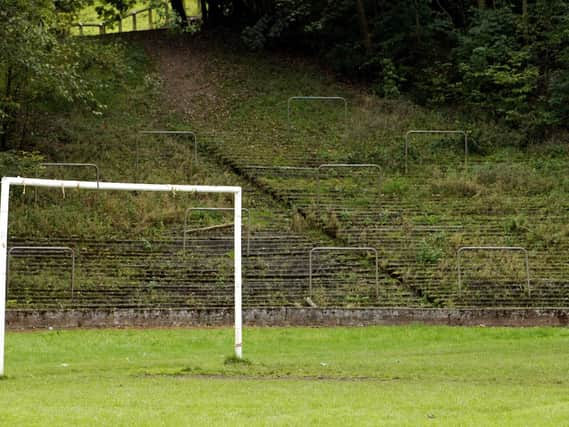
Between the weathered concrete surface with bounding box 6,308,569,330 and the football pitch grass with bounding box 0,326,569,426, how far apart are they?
2.12 feet

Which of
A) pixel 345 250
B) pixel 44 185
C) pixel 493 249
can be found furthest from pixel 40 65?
pixel 44 185

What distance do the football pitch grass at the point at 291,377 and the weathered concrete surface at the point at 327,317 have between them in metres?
0.65

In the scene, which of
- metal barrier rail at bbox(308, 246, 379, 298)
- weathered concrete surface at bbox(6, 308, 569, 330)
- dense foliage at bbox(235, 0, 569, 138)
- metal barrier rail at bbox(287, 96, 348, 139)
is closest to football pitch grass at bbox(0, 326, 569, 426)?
weathered concrete surface at bbox(6, 308, 569, 330)

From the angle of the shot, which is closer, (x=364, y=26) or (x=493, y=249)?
(x=493, y=249)

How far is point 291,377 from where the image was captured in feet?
49.9

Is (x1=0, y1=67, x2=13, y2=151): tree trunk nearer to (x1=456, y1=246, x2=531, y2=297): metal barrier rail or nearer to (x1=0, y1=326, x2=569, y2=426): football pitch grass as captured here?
(x1=0, y1=326, x2=569, y2=426): football pitch grass

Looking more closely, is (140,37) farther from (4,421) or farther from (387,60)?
(4,421)

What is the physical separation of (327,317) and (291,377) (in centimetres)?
922

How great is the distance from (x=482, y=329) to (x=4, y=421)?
15.3m

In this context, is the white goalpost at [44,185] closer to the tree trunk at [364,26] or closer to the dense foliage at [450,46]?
the dense foliage at [450,46]

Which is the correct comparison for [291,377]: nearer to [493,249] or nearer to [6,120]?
[493,249]

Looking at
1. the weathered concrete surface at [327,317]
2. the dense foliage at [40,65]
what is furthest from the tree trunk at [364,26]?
the weathered concrete surface at [327,317]

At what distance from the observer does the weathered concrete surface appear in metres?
23.9

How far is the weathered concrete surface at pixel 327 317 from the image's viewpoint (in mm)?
23938
